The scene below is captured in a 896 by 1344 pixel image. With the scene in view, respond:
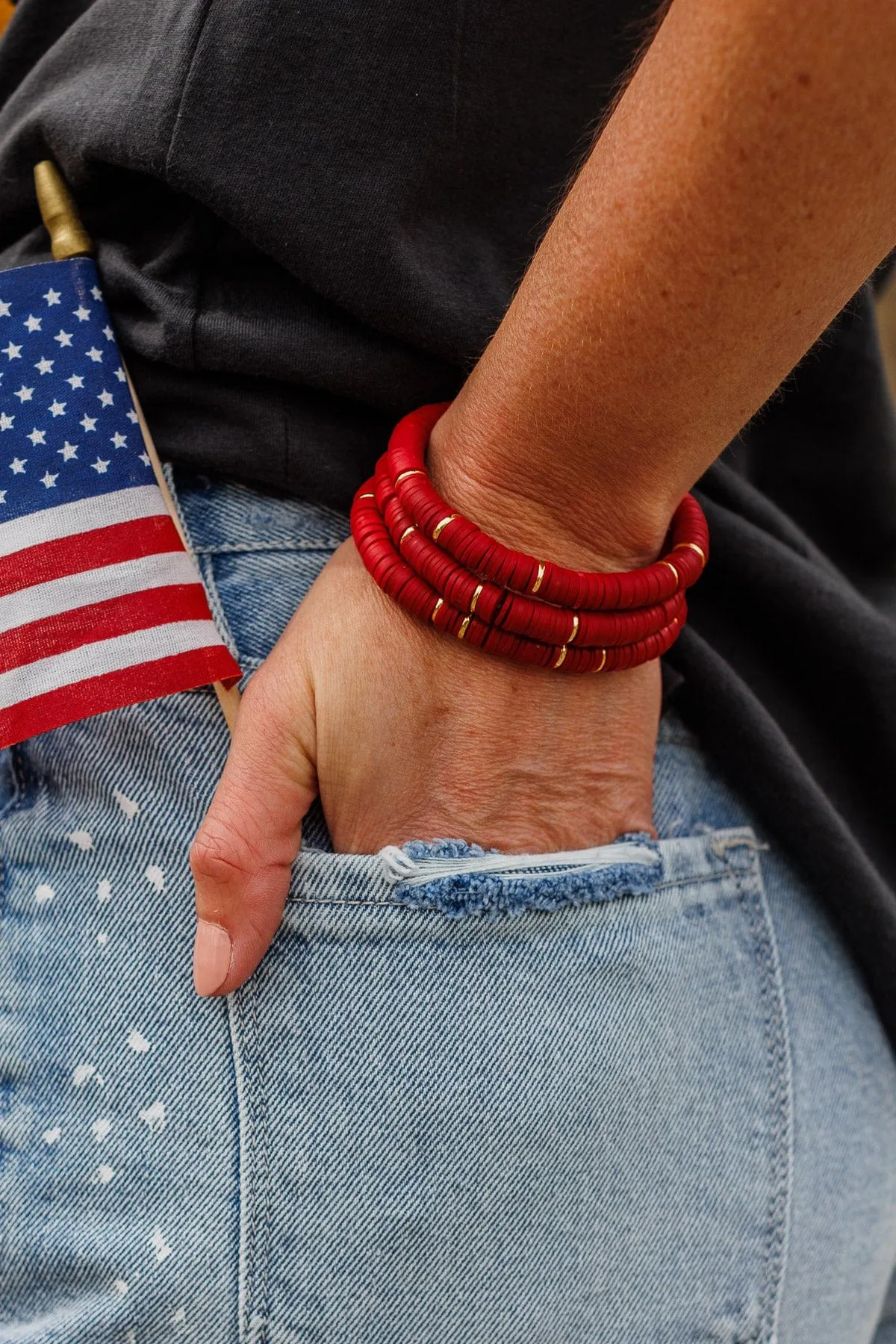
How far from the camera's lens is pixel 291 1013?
717mm

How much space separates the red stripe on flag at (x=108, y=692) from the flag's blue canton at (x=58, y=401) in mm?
154

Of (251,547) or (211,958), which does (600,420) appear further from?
(211,958)

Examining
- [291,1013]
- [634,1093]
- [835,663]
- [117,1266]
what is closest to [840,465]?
[835,663]

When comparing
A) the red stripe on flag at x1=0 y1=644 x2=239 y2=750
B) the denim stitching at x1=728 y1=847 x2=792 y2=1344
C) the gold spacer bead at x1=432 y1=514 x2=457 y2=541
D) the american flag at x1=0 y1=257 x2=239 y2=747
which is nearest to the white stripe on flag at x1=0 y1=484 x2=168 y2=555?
the american flag at x1=0 y1=257 x2=239 y2=747

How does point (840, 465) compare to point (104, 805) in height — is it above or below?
above

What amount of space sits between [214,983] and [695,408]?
21.3 inches

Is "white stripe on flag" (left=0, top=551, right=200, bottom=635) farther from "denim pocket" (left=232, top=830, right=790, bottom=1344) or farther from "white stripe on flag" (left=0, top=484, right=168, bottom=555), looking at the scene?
"denim pocket" (left=232, top=830, right=790, bottom=1344)

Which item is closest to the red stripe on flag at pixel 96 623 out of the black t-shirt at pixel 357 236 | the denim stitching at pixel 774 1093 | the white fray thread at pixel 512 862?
the black t-shirt at pixel 357 236

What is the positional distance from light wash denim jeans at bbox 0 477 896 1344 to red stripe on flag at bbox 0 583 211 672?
58 mm

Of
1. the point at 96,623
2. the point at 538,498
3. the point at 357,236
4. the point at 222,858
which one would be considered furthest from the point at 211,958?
the point at 357,236

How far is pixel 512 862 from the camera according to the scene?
0.76 m

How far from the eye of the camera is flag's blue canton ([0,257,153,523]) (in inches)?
31.2

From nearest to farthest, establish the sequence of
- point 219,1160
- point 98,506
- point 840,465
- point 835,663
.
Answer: point 219,1160, point 98,506, point 835,663, point 840,465

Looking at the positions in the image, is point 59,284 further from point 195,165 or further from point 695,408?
point 695,408
